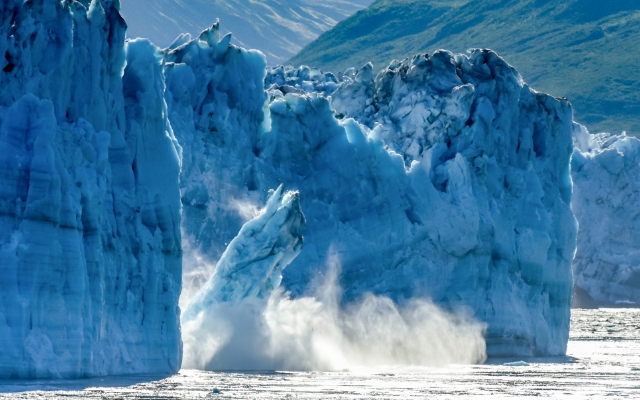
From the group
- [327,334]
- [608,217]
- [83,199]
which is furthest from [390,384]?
[608,217]

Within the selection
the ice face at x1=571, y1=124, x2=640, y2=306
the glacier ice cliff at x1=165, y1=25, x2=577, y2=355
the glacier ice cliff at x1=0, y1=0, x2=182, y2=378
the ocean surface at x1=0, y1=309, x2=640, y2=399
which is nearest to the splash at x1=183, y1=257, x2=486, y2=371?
the glacier ice cliff at x1=165, y1=25, x2=577, y2=355

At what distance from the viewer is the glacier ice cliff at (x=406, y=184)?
3950cm

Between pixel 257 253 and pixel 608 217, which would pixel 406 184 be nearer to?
pixel 257 253

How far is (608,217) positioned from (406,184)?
4196cm

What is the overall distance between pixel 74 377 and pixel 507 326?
18433 millimetres

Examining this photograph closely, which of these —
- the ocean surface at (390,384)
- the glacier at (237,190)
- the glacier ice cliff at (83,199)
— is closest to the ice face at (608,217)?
the glacier at (237,190)

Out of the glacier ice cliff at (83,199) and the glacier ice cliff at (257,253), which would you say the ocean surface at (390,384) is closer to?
the glacier ice cliff at (83,199)

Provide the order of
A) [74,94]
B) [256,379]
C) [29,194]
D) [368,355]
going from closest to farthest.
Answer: [29,194] < [74,94] < [256,379] < [368,355]

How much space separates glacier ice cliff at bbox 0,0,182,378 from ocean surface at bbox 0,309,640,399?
0.91 metres

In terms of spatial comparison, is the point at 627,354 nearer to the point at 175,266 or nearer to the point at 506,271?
the point at 506,271

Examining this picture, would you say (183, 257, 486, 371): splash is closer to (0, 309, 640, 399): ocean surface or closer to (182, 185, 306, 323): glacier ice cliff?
(182, 185, 306, 323): glacier ice cliff

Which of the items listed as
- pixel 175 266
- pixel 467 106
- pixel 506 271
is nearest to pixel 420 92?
pixel 467 106

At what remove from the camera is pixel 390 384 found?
30438 millimetres

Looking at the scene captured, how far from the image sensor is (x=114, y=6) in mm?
29859
